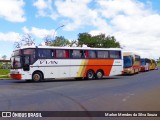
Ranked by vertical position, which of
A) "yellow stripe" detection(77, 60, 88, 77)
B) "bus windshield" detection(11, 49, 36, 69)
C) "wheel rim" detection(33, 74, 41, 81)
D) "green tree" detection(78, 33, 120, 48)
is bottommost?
"wheel rim" detection(33, 74, 41, 81)

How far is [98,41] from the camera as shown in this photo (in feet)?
384

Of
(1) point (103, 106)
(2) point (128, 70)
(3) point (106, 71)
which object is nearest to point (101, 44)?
(2) point (128, 70)

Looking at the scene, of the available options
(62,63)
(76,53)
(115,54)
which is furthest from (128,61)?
(62,63)

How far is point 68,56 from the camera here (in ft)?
105

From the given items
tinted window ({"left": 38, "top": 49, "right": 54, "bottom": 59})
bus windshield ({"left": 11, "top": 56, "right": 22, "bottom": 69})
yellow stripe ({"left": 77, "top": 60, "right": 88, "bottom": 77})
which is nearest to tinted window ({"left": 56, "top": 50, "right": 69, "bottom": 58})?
tinted window ({"left": 38, "top": 49, "right": 54, "bottom": 59})

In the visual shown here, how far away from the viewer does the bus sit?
96.6ft

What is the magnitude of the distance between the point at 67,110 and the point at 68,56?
20.3 m

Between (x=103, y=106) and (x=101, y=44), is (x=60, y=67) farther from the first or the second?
(x=101, y=44)

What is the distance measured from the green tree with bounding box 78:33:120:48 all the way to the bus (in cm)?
7934

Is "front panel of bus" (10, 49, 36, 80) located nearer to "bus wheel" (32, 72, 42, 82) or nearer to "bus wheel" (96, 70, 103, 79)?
"bus wheel" (32, 72, 42, 82)

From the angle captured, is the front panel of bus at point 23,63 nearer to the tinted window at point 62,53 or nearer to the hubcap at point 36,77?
the hubcap at point 36,77

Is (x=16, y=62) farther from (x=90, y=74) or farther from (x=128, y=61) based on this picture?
(x=128, y=61)

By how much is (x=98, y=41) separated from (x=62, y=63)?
282 feet

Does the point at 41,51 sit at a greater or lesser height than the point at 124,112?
greater
